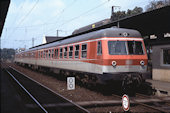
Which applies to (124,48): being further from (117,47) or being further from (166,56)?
(166,56)

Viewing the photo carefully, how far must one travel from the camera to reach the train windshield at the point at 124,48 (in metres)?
10.1

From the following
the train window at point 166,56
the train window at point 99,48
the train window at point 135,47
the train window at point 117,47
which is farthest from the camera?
the train window at point 166,56

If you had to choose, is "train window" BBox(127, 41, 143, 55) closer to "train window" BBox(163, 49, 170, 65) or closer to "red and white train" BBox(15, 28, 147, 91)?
"red and white train" BBox(15, 28, 147, 91)

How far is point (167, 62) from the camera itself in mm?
14680

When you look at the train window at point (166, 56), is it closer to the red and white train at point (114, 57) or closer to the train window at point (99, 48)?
the red and white train at point (114, 57)

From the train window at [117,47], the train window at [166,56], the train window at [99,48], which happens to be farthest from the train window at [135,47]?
the train window at [166,56]

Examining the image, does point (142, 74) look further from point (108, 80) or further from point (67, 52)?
point (67, 52)

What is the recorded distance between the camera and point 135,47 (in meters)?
10.4

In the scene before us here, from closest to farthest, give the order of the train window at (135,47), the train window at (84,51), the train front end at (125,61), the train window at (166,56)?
the train front end at (125,61), the train window at (135,47), the train window at (84,51), the train window at (166,56)

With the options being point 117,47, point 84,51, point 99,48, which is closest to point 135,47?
point 117,47

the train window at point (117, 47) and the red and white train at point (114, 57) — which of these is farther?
the train window at point (117, 47)

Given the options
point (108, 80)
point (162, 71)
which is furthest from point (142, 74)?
point (162, 71)

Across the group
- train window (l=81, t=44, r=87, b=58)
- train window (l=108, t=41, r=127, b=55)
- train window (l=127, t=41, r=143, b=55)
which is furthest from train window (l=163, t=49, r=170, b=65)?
train window (l=81, t=44, r=87, b=58)

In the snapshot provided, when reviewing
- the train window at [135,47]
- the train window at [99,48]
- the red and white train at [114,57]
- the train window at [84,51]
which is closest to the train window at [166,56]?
the red and white train at [114,57]
